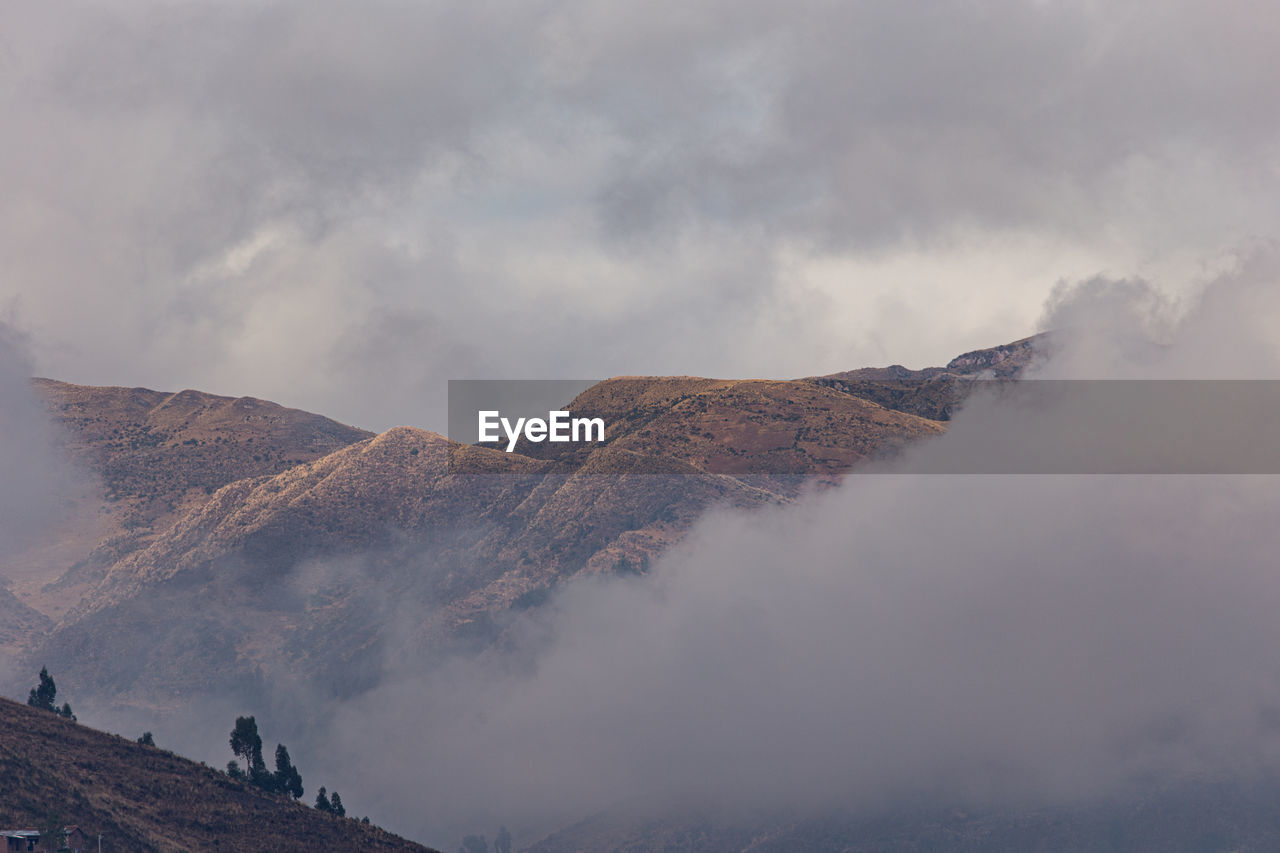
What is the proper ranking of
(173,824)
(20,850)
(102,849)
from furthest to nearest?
(173,824)
(102,849)
(20,850)

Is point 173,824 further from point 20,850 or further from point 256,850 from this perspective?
point 20,850

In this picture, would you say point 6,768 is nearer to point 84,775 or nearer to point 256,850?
point 84,775

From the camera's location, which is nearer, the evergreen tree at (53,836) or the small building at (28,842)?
the small building at (28,842)

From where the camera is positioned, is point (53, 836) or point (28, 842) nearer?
point (28, 842)

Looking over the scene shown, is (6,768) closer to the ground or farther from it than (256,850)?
farther from it

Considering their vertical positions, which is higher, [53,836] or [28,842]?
[53,836]

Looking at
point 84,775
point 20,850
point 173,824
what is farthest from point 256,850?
point 20,850

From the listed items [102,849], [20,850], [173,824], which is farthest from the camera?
[173,824]

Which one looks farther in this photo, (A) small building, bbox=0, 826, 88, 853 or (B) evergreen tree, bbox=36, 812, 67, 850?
(B) evergreen tree, bbox=36, 812, 67, 850

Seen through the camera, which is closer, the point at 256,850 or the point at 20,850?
the point at 20,850
